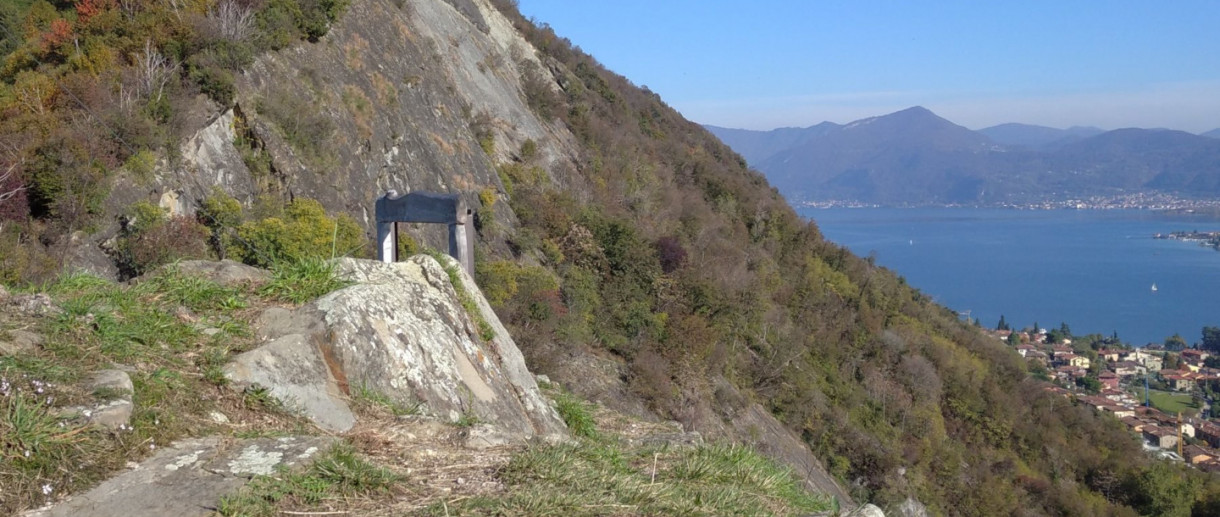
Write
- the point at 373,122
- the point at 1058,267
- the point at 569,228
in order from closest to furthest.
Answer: the point at 373,122 < the point at 569,228 < the point at 1058,267

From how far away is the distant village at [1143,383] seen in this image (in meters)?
36.2

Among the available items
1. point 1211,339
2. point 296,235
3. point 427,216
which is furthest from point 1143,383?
point 427,216

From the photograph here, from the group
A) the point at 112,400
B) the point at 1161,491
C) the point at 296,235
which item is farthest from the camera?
the point at 1161,491

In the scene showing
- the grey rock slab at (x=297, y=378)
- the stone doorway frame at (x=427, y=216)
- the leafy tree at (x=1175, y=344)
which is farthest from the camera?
the leafy tree at (x=1175, y=344)

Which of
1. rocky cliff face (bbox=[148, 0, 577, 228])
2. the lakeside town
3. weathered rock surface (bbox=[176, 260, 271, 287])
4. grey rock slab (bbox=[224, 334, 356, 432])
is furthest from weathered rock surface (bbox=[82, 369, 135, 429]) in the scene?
the lakeside town

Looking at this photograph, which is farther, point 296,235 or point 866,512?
point 296,235

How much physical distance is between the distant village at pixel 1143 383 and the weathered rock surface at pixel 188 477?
3418cm

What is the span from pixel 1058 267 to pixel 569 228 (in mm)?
92053

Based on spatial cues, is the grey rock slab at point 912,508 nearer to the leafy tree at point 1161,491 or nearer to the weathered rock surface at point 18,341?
the leafy tree at point 1161,491

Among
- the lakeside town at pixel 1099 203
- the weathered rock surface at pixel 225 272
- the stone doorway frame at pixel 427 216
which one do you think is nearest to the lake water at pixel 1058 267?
the lakeside town at pixel 1099 203

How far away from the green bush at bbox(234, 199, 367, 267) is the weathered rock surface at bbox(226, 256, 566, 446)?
25.0 ft

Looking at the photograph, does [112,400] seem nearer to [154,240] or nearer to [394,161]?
[154,240]

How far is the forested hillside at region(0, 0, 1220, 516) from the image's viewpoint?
13.4 meters

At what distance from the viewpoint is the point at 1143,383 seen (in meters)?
49.8
